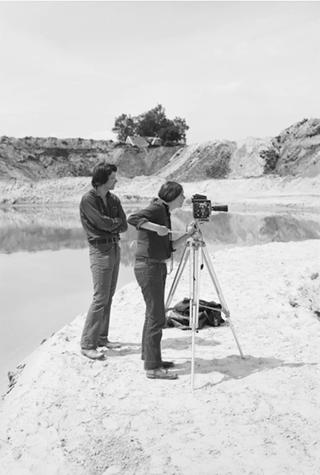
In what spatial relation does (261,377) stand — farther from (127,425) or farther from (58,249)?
(58,249)

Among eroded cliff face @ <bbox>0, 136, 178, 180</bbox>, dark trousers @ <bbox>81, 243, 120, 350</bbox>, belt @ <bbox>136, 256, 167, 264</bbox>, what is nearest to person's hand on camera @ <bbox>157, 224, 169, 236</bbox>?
belt @ <bbox>136, 256, 167, 264</bbox>

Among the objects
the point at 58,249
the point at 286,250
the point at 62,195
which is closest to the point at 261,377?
the point at 286,250

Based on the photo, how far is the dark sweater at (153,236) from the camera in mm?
4090

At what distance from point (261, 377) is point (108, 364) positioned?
1.34 metres

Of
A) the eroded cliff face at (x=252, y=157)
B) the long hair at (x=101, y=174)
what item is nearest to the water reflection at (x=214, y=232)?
the long hair at (x=101, y=174)

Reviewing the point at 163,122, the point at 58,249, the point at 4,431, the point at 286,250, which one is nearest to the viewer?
the point at 4,431

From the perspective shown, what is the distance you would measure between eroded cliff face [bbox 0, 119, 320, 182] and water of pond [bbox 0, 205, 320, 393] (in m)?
16.6

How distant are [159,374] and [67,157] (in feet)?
155

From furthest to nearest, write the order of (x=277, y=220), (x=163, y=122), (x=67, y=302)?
(x=163, y=122) < (x=277, y=220) < (x=67, y=302)

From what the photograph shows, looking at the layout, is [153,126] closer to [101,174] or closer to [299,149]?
[299,149]

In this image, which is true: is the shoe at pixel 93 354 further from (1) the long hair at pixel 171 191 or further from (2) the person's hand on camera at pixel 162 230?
(1) the long hair at pixel 171 191

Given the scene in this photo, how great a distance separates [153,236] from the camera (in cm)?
413

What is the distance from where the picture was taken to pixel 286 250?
10.3 m

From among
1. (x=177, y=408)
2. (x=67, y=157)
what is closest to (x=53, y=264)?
(x=177, y=408)
